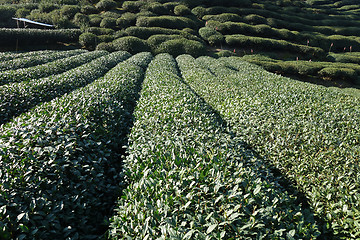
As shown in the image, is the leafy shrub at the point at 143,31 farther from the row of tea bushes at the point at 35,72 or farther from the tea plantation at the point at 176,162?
the tea plantation at the point at 176,162

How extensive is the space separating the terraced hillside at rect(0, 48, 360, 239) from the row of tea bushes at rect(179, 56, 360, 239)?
30mm

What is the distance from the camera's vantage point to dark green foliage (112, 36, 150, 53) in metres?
24.0

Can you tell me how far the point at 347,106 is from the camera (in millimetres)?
7043

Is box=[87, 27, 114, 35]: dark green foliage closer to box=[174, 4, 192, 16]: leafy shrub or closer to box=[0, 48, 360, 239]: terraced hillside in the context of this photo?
box=[174, 4, 192, 16]: leafy shrub

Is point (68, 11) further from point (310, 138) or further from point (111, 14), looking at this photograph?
point (310, 138)

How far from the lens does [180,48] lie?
2488cm

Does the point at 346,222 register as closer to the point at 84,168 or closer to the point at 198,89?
the point at 84,168

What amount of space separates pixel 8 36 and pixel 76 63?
15.0m

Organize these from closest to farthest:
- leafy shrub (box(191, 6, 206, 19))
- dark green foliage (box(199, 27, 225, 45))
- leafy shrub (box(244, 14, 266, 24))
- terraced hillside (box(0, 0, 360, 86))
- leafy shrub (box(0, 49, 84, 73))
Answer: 1. leafy shrub (box(0, 49, 84, 73))
2. terraced hillside (box(0, 0, 360, 86))
3. dark green foliage (box(199, 27, 225, 45))
4. leafy shrub (box(244, 14, 266, 24))
5. leafy shrub (box(191, 6, 206, 19))

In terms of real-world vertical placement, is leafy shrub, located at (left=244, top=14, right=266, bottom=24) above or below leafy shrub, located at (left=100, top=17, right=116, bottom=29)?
above

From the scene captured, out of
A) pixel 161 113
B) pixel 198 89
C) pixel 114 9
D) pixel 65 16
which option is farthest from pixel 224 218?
pixel 114 9

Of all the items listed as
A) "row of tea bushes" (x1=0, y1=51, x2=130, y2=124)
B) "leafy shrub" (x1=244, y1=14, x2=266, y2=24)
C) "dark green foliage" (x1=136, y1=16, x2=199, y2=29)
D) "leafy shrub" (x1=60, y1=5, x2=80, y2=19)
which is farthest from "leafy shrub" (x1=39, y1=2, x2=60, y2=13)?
"leafy shrub" (x1=244, y1=14, x2=266, y2=24)

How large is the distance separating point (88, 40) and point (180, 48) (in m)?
11.5

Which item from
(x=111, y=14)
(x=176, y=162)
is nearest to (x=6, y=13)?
(x=111, y=14)
